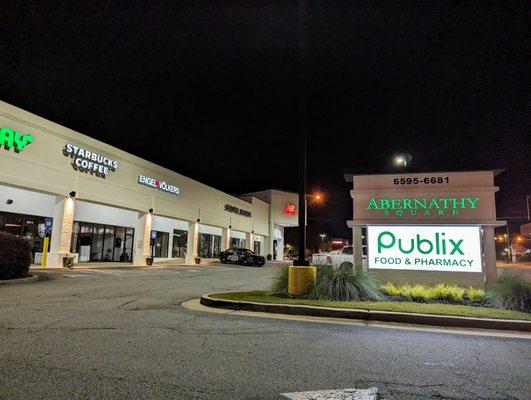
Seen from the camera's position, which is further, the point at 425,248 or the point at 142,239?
the point at 142,239

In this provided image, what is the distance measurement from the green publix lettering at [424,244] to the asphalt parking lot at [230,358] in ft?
18.6

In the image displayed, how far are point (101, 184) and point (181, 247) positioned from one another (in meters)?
15.3

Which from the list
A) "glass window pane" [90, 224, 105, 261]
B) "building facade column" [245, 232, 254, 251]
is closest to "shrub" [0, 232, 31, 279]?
"glass window pane" [90, 224, 105, 261]

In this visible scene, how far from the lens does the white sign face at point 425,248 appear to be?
12.0 metres

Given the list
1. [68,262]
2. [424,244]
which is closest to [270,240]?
[68,262]

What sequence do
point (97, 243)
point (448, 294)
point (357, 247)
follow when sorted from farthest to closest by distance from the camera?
point (97, 243)
point (357, 247)
point (448, 294)

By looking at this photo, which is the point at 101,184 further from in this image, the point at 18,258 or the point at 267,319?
the point at 267,319

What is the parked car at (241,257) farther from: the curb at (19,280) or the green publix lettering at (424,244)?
the green publix lettering at (424,244)

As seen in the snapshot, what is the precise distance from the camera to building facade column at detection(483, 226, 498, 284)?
38.8 feet

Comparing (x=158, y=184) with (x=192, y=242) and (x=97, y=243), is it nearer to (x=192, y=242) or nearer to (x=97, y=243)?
(x=97, y=243)

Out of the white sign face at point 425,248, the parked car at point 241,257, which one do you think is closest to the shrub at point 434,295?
the white sign face at point 425,248

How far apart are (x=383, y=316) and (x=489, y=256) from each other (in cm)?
593

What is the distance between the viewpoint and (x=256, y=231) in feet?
186

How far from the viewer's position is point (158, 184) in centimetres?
3225
